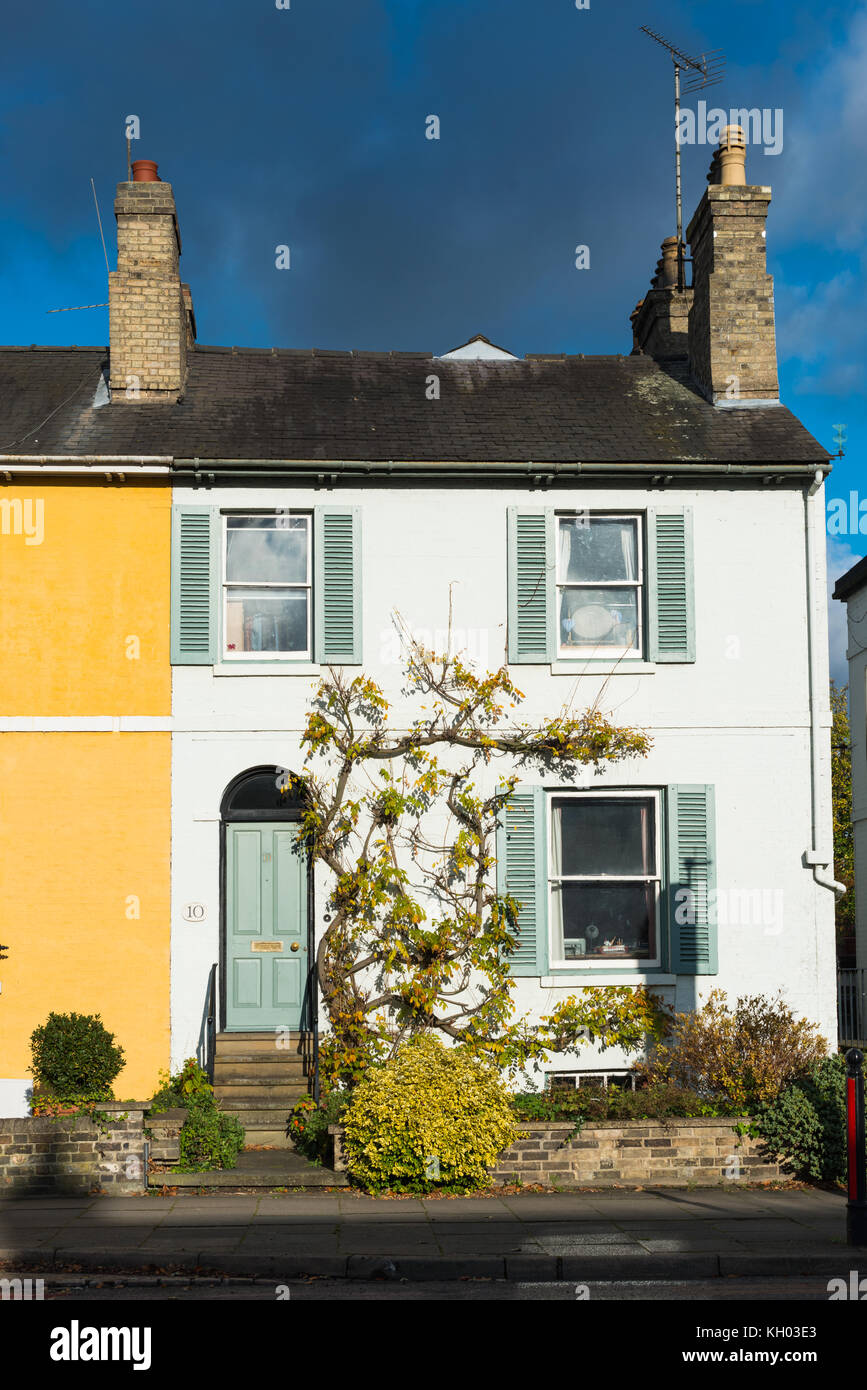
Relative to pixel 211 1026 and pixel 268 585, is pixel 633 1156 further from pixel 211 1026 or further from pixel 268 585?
pixel 268 585

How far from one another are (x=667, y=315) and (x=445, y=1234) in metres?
12.2

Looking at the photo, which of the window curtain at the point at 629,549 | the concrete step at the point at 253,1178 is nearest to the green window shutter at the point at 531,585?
the window curtain at the point at 629,549

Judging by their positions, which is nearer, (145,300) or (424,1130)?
(424,1130)

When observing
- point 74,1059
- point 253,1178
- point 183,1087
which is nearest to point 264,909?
point 183,1087

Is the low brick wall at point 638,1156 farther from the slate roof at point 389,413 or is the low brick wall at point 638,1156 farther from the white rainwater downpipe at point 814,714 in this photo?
the slate roof at point 389,413

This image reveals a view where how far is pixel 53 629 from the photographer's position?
41.8ft

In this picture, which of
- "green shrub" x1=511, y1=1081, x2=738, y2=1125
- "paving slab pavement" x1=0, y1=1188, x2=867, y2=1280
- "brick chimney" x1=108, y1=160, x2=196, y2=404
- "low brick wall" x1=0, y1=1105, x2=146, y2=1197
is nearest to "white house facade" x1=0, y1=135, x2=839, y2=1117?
"brick chimney" x1=108, y1=160, x2=196, y2=404

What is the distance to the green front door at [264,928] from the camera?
1264 centimetres

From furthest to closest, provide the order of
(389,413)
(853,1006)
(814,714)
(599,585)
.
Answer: (853,1006)
(389,413)
(599,585)
(814,714)

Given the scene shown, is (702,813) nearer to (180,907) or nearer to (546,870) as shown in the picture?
(546,870)

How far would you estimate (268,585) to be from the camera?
13.1m

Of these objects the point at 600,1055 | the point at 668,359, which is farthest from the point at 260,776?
the point at 668,359

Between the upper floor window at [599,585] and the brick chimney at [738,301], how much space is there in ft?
7.61

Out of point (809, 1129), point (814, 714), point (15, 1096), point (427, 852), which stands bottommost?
point (809, 1129)
